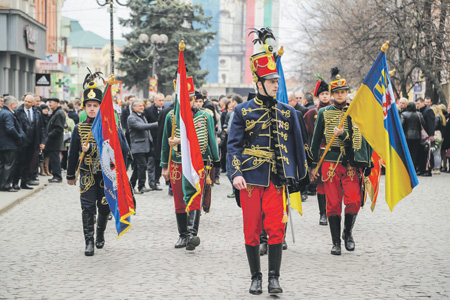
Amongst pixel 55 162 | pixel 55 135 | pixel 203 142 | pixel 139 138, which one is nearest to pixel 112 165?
pixel 203 142

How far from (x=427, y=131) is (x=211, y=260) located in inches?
537

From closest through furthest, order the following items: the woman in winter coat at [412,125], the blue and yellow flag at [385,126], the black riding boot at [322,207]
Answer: the blue and yellow flag at [385,126], the black riding boot at [322,207], the woman in winter coat at [412,125]

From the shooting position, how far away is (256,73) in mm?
6879

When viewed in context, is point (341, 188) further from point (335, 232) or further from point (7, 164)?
point (7, 164)

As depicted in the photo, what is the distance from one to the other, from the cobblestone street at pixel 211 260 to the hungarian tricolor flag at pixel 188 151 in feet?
2.59

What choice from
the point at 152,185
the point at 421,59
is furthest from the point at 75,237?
the point at 421,59

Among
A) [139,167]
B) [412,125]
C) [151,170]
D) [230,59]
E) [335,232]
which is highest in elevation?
[230,59]

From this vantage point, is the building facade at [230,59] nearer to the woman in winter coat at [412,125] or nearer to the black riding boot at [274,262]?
the woman in winter coat at [412,125]

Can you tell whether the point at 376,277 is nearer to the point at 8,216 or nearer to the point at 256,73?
the point at 256,73

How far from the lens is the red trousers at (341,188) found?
28.6ft

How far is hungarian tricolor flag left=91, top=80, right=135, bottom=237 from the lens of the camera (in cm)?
860

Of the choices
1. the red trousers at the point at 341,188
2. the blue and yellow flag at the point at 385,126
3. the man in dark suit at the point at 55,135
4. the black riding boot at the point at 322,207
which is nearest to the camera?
the blue and yellow flag at the point at 385,126

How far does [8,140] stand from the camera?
49.8 ft

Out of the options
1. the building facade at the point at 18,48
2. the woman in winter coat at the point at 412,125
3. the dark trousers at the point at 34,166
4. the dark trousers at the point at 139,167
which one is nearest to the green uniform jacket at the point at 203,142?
the dark trousers at the point at 139,167
